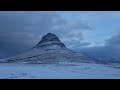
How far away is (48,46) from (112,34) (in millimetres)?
852

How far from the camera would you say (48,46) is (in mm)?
3412

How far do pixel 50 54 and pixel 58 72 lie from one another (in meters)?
0.28

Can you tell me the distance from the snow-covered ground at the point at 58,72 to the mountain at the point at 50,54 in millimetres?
80

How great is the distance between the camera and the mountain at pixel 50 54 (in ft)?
10.8

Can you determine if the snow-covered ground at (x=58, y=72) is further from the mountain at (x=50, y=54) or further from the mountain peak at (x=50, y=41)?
the mountain peak at (x=50, y=41)

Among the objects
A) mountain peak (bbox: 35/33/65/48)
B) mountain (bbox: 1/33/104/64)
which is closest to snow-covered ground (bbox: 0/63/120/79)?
mountain (bbox: 1/33/104/64)

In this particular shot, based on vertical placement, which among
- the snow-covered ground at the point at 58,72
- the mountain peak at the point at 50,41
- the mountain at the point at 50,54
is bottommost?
the snow-covered ground at the point at 58,72

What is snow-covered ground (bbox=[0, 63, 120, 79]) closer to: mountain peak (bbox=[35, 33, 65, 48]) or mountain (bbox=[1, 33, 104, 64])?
mountain (bbox=[1, 33, 104, 64])

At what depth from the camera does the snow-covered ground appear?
10.6 ft

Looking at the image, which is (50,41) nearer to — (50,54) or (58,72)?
(50,54)

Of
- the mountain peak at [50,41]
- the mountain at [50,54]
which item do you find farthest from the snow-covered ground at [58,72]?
the mountain peak at [50,41]

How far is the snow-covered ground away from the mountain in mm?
80
